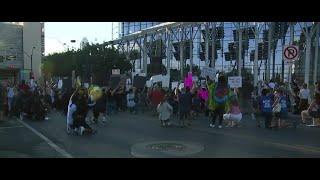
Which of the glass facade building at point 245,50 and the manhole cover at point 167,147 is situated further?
the glass facade building at point 245,50

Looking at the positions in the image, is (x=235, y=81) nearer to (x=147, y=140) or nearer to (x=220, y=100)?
(x=220, y=100)

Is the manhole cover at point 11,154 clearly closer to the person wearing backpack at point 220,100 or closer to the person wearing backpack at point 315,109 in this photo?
the person wearing backpack at point 220,100

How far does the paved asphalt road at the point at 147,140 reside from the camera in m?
11.6

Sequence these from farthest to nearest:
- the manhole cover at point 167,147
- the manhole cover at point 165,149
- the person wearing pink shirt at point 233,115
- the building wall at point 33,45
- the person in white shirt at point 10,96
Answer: the building wall at point 33,45
the person in white shirt at point 10,96
the person wearing pink shirt at point 233,115
the manhole cover at point 167,147
the manhole cover at point 165,149

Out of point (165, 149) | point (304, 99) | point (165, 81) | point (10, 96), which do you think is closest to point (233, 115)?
point (304, 99)

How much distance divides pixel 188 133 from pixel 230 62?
43281 millimetres

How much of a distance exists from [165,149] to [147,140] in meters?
1.96

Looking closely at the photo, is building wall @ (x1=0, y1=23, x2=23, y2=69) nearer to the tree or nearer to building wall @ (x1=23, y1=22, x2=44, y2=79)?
building wall @ (x1=23, y1=22, x2=44, y2=79)

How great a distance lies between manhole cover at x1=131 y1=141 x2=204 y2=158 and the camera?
11.3 m

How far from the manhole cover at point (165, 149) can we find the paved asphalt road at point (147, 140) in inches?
7.8

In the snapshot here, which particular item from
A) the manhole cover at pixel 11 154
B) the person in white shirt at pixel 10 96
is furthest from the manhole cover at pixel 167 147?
the person in white shirt at pixel 10 96

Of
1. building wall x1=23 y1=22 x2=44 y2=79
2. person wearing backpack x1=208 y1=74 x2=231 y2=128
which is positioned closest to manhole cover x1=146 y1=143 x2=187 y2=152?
person wearing backpack x1=208 y1=74 x2=231 y2=128
